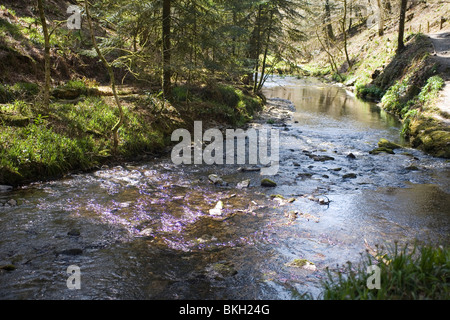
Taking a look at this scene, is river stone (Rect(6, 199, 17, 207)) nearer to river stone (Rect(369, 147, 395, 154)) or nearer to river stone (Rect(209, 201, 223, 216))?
river stone (Rect(209, 201, 223, 216))

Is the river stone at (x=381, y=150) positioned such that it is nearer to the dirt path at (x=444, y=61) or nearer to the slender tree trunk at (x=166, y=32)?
the dirt path at (x=444, y=61)

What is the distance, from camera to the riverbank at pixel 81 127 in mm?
7754

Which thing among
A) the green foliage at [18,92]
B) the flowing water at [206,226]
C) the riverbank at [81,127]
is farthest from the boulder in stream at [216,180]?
the green foliage at [18,92]

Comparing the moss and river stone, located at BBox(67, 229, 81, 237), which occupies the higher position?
the moss

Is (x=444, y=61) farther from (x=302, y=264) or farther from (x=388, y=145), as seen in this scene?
(x=302, y=264)

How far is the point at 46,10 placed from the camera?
50.8 feet

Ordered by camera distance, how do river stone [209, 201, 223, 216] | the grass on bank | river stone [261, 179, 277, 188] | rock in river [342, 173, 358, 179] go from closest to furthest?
1. the grass on bank
2. river stone [209, 201, 223, 216]
3. river stone [261, 179, 277, 188]
4. rock in river [342, 173, 358, 179]

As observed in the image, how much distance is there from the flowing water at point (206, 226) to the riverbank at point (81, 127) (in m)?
0.55

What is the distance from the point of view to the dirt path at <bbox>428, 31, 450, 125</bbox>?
526 inches

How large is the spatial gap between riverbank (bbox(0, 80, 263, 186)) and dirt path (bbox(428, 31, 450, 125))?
370 inches

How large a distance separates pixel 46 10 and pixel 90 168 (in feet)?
36.4

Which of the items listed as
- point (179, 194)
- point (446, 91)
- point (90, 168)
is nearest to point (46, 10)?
point (90, 168)

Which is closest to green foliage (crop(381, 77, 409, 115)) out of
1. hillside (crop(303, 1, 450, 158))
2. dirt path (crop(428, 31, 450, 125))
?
hillside (crop(303, 1, 450, 158))
